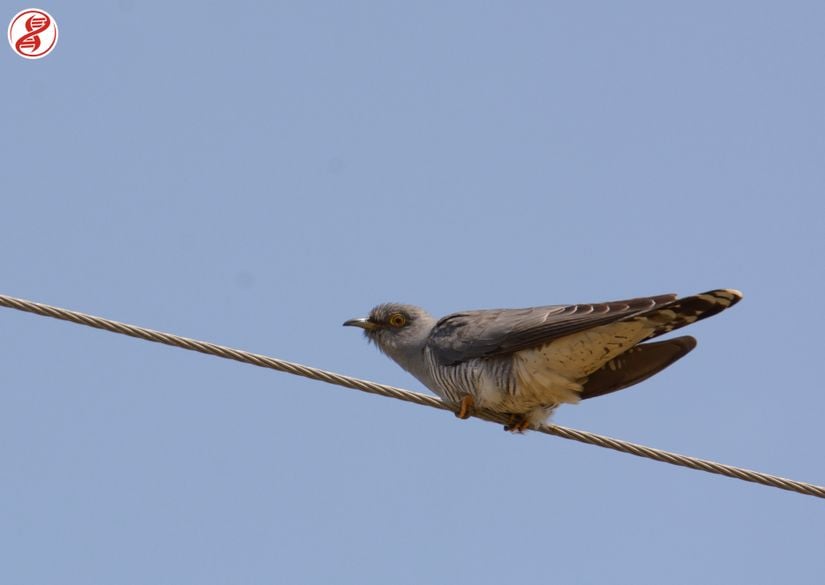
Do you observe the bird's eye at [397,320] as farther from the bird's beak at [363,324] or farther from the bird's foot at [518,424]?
the bird's foot at [518,424]

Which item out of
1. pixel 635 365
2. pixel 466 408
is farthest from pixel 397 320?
pixel 635 365

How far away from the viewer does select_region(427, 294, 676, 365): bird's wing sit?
643 centimetres

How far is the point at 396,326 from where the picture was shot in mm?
→ 7922

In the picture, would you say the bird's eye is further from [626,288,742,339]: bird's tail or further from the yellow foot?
[626,288,742,339]: bird's tail

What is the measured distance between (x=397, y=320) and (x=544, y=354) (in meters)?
1.41

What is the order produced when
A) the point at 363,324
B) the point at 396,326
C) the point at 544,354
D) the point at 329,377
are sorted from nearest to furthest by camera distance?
the point at 329,377
the point at 544,354
the point at 396,326
the point at 363,324

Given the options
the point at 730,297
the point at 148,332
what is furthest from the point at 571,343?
the point at 148,332

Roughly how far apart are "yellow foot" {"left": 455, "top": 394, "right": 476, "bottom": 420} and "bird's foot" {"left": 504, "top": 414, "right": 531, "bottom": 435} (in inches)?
9.5

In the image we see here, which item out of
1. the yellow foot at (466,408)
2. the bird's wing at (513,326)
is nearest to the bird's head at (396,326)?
the bird's wing at (513,326)

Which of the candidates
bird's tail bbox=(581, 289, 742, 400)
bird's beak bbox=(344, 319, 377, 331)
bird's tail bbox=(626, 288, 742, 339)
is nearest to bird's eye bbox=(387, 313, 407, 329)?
bird's beak bbox=(344, 319, 377, 331)

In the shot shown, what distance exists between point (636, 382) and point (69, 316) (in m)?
3.31

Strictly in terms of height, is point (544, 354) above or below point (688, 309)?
below

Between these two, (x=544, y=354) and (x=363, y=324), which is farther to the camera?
(x=363, y=324)

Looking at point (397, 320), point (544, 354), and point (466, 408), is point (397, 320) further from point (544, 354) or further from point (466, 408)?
point (544, 354)
